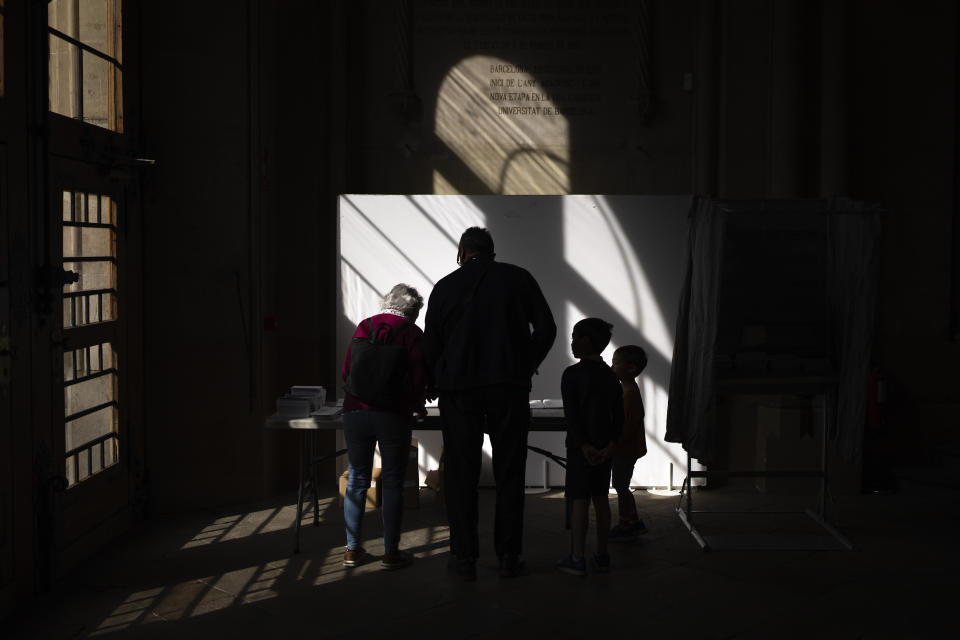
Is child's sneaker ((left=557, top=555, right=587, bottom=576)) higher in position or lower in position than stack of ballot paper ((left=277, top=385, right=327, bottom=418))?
lower

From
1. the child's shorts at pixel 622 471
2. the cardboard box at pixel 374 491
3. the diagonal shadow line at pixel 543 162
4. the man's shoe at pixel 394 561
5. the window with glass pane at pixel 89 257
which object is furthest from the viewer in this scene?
the diagonal shadow line at pixel 543 162

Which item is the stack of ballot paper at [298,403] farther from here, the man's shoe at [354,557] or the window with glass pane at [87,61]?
the window with glass pane at [87,61]

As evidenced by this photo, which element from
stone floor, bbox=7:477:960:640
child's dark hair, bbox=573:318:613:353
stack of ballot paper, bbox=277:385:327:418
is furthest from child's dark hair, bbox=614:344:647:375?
stack of ballot paper, bbox=277:385:327:418

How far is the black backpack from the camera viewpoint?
480cm

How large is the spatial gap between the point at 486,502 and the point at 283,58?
3.34 m

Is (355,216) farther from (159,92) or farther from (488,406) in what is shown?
(488,406)

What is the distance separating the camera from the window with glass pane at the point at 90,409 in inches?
205

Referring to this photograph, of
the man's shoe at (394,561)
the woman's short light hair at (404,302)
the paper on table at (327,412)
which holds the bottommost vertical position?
the man's shoe at (394,561)

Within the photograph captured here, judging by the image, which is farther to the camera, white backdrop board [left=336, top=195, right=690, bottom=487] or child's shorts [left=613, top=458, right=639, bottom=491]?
white backdrop board [left=336, top=195, right=690, bottom=487]

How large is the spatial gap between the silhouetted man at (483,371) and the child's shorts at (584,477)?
0.79ft

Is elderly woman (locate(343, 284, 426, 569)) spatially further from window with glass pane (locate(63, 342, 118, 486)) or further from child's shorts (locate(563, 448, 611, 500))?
window with glass pane (locate(63, 342, 118, 486))

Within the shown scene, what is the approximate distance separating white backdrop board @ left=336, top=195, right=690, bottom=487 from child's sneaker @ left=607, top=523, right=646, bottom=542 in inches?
55.7

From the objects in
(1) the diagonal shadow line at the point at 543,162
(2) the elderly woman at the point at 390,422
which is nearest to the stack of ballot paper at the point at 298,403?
(2) the elderly woman at the point at 390,422

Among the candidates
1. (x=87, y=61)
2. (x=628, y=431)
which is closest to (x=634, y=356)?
(x=628, y=431)
